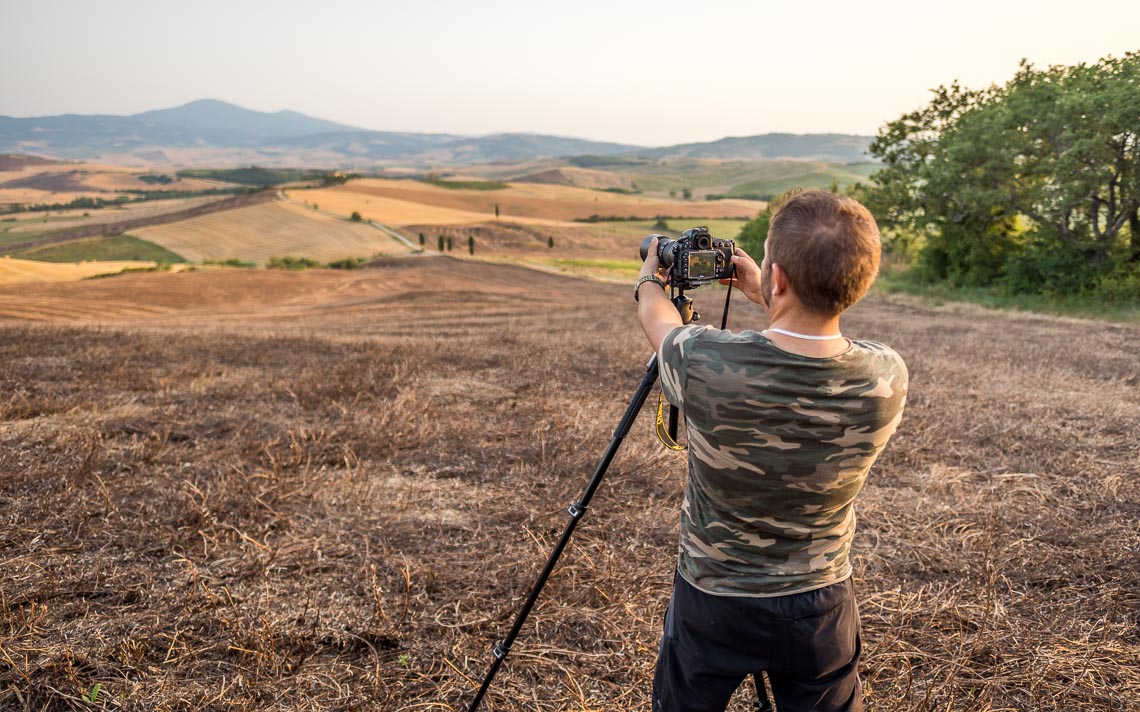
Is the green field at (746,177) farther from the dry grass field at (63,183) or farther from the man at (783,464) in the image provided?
the man at (783,464)

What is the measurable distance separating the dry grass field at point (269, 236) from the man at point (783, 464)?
58.2 m

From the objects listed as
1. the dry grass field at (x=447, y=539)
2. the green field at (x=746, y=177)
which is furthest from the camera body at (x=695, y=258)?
the green field at (x=746, y=177)

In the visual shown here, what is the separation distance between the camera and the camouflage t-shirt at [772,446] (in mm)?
1784

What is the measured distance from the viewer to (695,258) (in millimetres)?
2295

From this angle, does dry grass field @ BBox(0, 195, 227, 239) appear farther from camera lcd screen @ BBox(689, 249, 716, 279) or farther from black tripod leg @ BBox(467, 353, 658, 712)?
camera lcd screen @ BBox(689, 249, 716, 279)

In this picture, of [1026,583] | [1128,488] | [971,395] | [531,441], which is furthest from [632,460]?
[971,395]

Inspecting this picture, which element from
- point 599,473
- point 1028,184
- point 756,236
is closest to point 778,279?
point 599,473

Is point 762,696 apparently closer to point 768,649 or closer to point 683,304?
point 768,649

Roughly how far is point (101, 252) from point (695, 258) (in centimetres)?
7557

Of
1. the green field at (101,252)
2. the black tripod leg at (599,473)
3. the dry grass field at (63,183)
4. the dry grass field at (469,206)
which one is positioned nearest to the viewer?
the black tripod leg at (599,473)

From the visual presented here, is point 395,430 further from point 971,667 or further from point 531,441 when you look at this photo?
point 971,667

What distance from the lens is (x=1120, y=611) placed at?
402cm

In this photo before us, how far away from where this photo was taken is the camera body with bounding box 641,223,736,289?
229 cm

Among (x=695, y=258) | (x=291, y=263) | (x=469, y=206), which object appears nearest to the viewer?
(x=695, y=258)
